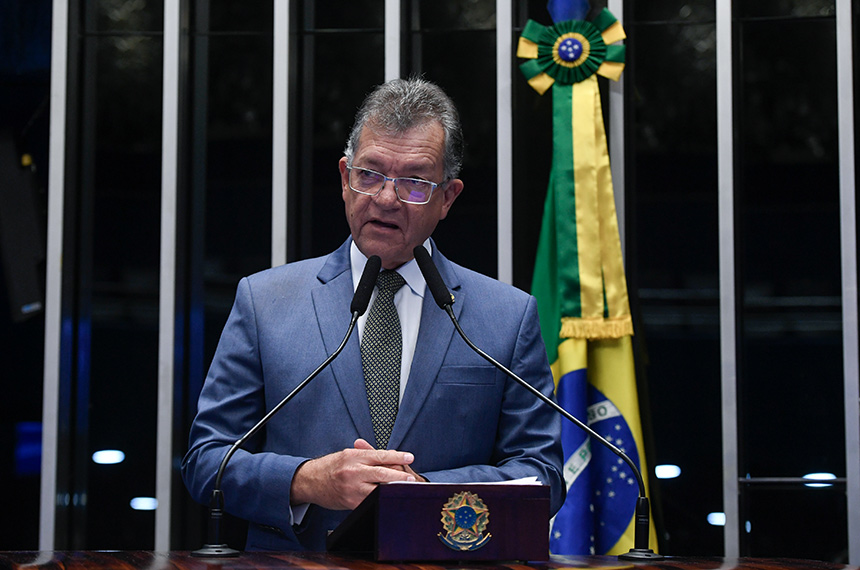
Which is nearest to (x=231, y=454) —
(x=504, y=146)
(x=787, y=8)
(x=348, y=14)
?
(x=504, y=146)

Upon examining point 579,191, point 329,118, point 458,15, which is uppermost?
point 458,15

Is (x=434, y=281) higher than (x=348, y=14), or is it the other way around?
(x=348, y=14)

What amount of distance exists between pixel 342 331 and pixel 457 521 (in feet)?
2.14

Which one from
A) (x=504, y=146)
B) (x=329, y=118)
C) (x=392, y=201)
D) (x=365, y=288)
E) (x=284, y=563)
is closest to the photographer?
(x=284, y=563)

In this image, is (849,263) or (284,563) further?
(849,263)

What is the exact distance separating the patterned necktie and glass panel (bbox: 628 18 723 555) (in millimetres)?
1343

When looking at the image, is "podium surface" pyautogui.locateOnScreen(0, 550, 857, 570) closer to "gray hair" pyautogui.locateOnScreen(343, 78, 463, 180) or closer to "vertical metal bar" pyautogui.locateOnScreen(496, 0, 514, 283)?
"gray hair" pyautogui.locateOnScreen(343, 78, 463, 180)

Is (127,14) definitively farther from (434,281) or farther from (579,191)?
(434,281)

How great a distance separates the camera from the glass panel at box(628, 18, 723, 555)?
10.4ft

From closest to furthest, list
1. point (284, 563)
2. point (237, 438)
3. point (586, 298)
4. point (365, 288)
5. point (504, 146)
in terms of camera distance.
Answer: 1. point (284, 563)
2. point (365, 288)
3. point (237, 438)
4. point (586, 298)
5. point (504, 146)

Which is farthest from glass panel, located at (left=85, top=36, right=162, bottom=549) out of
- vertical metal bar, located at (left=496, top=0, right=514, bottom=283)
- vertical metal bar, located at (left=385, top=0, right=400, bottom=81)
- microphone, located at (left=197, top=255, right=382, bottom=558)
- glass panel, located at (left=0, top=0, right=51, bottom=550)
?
microphone, located at (left=197, top=255, right=382, bottom=558)

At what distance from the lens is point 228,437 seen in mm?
1869

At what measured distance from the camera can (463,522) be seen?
141 cm

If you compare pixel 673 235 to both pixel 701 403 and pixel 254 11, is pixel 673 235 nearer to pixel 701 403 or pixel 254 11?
pixel 701 403
